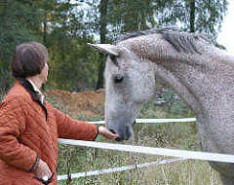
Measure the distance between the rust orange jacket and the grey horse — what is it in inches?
26.2

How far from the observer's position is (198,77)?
8.73 ft

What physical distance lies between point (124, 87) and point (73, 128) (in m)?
0.50

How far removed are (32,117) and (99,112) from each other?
8630 millimetres

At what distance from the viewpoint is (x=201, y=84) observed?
264 cm

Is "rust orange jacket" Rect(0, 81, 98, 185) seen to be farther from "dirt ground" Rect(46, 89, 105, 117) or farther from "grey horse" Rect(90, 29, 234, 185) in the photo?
"dirt ground" Rect(46, 89, 105, 117)

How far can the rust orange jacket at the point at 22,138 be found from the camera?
197cm

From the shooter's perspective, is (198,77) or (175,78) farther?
(175,78)

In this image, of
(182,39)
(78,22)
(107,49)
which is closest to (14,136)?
(107,49)

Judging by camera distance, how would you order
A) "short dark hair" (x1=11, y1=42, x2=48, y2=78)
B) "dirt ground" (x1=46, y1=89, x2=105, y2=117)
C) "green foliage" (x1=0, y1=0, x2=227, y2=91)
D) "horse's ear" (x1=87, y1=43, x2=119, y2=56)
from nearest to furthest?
"short dark hair" (x1=11, y1=42, x2=48, y2=78) < "horse's ear" (x1=87, y1=43, x2=119, y2=56) < "green foliage" (x1=0, y1=0, x2=227, y2=91) < "dirt ground" (x1=46, y1=89, x2=105, y2=117)

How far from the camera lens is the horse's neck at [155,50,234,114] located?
2.61 meters

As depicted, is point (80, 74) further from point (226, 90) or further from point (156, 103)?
point (226, 90)

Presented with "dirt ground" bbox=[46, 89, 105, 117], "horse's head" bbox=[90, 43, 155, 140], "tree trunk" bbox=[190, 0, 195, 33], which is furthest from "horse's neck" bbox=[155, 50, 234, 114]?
"dirt ground" bbox=[46, 89, 105, 117]

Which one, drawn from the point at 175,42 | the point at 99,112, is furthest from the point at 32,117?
the point at 99,112

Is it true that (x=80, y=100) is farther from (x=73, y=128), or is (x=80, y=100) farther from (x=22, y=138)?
(x=22, y=138)
